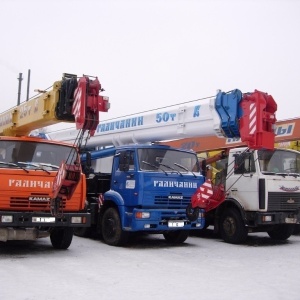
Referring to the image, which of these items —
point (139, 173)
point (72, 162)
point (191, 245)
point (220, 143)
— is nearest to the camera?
point (72, 162)

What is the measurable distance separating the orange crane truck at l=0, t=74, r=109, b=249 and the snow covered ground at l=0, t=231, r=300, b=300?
0.63 metres

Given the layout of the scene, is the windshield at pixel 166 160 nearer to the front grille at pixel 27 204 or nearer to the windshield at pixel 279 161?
the windshield at pixel 279 161

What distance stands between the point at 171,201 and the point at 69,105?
309 cm

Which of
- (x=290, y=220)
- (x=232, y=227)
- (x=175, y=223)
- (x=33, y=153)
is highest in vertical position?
(x=33, y=153)

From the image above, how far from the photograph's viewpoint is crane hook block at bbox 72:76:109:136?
26.1 feet

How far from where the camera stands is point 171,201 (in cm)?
987

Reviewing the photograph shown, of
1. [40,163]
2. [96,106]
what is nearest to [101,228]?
[40,163]

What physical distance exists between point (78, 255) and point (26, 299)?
11.0 feet

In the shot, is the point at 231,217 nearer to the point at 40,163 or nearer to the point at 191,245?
the point at 191,245

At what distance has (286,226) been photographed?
11.4m

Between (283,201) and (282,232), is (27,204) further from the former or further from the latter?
(282,232)

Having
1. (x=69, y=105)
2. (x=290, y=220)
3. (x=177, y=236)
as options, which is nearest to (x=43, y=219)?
(x=69, y=105)

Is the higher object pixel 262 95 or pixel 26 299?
pixel 262 95

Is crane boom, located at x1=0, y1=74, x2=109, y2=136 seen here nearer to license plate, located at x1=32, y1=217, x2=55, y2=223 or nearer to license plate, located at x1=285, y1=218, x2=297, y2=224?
license plate, located at x1=32, y1=217, x2=55, y2=223
